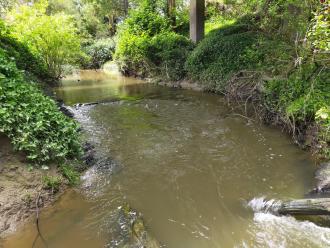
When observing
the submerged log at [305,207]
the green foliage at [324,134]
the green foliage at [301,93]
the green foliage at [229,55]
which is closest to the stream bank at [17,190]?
the submerged log at [305,207]

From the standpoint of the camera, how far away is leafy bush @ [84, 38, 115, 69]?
23.8 metres

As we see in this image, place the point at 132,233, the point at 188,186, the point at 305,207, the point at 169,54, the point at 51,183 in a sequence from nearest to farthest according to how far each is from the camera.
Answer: the point at 132,233 < the point at 305,207 < the point at 51,183 < the point at 188,186 < the point at 169,54

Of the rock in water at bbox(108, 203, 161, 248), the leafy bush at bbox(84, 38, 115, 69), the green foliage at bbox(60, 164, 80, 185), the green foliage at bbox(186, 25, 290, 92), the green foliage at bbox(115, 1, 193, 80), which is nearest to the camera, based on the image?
the rock in water at bbox(108, 203, 161, 248)

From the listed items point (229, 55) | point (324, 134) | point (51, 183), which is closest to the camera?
point (51, 183)

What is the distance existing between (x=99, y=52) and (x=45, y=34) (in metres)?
11.5

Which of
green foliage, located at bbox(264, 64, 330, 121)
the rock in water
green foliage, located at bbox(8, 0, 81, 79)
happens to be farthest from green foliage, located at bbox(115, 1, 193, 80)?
the rock in water

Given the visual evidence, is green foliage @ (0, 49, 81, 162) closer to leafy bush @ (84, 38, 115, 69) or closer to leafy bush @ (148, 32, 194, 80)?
leafy bush @ (148, 32, 194, 80)

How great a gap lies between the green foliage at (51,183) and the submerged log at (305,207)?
10.3 ft

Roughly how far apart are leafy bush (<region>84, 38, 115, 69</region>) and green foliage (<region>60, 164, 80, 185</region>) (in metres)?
20.3

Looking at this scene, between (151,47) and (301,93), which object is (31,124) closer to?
(301,93)

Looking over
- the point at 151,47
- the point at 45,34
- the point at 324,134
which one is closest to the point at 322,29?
the point at 324,134

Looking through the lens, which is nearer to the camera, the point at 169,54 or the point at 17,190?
the point at 17,190

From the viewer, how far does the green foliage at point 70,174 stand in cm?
438

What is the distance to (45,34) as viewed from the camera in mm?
12758
